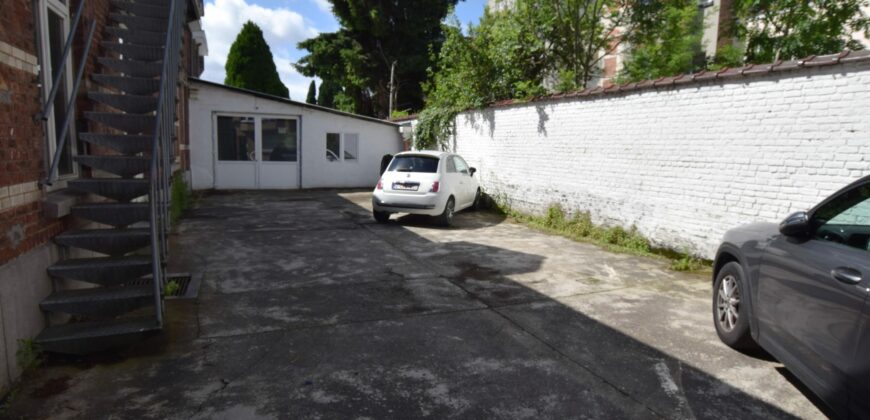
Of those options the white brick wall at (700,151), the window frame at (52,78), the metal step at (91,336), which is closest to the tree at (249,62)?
the white brick wall at (700,151)

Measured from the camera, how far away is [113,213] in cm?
410

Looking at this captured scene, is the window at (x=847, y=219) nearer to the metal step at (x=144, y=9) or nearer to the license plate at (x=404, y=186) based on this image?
the license plate at (x=404, y=186)

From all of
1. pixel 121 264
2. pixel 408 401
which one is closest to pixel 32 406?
pixel 121 264

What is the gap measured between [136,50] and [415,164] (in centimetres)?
526

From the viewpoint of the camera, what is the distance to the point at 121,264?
3805 millimetres

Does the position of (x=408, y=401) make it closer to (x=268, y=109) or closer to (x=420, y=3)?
(x=268, y=109)

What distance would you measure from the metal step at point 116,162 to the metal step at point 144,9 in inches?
112

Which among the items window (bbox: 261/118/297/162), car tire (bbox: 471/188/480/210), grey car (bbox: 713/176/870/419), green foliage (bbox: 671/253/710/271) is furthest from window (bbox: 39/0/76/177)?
window (bbox: 261/118/297/162)

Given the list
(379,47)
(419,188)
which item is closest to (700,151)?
(419,188)

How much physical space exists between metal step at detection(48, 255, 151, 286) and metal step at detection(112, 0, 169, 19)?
402cm

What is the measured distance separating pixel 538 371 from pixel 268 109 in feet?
45.2

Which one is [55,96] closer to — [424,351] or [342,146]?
[424,351]

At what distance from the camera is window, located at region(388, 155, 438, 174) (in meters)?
9.74

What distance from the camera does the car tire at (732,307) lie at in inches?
148
